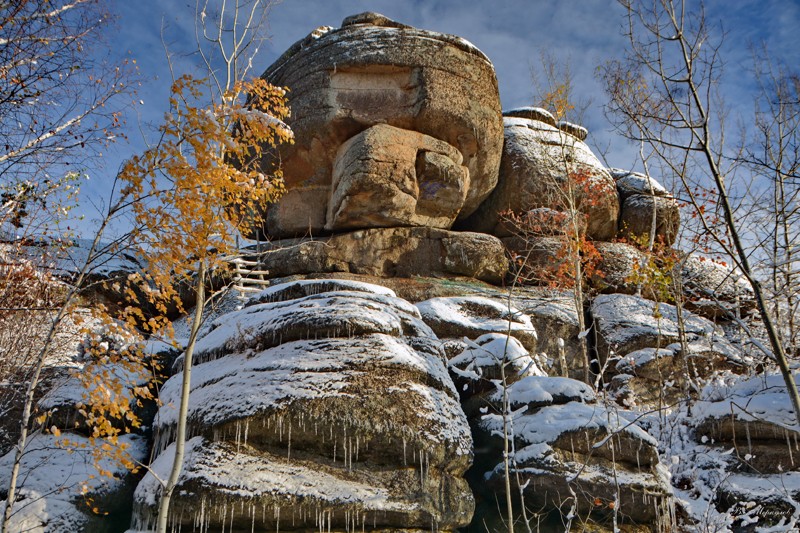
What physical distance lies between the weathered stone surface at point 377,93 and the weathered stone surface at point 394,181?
57cm

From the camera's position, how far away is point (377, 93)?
16875mm

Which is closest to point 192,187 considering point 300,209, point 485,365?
point 485,365

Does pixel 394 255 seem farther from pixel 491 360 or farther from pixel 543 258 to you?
pixel 491 360

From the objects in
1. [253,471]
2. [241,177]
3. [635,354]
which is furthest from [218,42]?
[635,354]

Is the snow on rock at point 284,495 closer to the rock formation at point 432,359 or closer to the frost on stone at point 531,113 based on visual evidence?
the rock formation at point 432,359

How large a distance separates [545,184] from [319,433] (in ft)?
46.2

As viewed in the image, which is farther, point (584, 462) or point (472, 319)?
point (472, 319)

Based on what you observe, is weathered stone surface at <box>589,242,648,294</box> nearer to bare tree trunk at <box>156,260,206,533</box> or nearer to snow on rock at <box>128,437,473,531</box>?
snow on rock at <box>128,437,473,531</box>

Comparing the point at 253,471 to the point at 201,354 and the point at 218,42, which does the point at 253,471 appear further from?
the point at 218,42

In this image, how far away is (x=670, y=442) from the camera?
373 inches

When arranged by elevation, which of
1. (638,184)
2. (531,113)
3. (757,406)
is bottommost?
(757,406)

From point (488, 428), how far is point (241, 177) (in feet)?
16.8

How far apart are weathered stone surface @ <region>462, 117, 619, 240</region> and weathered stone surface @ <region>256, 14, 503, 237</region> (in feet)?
6.19

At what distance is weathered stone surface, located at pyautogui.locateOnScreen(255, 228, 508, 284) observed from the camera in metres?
15.4
